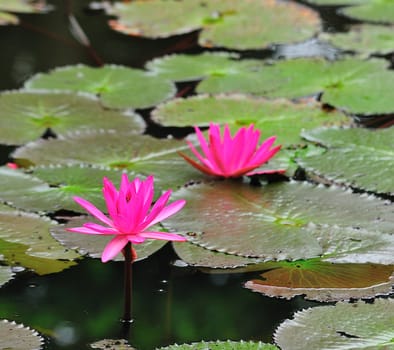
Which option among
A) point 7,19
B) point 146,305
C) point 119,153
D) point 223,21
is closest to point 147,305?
point 146,305

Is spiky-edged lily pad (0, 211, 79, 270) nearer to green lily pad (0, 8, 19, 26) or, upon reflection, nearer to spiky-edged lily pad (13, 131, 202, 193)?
spiky-edged lily pad (13, 131, 202, 193)

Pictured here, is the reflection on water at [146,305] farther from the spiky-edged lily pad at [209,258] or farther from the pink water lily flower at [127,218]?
the pink water lily flower at [127,218]

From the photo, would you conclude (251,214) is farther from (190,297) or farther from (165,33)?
(165,33)

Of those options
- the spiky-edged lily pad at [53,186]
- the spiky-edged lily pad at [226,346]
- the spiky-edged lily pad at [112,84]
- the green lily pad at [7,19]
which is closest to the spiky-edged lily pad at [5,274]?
the spiky-edged lily pad at [53,186]

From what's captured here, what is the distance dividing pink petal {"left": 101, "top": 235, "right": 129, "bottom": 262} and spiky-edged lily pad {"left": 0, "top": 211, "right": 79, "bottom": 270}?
32cm

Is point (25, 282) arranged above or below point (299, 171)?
below

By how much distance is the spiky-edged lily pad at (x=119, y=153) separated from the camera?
2.08 metres

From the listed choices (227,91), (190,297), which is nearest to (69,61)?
(227,91)

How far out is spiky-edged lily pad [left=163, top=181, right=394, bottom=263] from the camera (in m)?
1.67

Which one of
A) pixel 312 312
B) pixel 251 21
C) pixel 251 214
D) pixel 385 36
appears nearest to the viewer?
pixel 312 312

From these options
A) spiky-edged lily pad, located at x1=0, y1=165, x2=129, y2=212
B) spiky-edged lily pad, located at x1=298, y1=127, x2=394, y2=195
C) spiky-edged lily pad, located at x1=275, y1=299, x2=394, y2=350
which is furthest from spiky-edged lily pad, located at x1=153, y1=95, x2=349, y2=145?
spiky-edged lily pad, located at x1=275, y1=299, x2=394, y2=350

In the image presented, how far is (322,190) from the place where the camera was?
1930mm

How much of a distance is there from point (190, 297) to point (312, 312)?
0.80 ft

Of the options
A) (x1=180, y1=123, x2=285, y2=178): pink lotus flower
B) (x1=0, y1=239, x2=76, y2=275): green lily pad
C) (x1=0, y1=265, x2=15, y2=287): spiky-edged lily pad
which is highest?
(x1=180, y1=123, x2=285, y2=178): pink lotus flower
